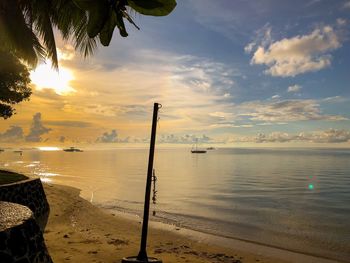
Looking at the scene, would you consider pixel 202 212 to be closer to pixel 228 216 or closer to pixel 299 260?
pixel 228 216

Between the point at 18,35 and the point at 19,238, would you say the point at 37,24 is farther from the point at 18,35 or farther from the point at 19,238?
the point at 19,238

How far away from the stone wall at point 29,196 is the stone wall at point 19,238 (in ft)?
27.8

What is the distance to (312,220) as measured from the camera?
82.5 ft

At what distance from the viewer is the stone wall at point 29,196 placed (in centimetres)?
1404

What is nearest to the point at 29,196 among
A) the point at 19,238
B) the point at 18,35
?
the point at 18,35

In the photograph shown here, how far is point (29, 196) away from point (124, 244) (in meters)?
4.97

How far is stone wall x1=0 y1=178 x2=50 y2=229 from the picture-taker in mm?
14039

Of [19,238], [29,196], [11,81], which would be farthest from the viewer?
[11,81]

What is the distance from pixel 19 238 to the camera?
535cm

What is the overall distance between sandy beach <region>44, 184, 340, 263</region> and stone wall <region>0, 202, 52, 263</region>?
5.60 meters

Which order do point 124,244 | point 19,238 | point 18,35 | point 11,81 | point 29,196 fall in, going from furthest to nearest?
point 11,81 → point 29,196 → point 124,244 → point 18,35 → point 19,238

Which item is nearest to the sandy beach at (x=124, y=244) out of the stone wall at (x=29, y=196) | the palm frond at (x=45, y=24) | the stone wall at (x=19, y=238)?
the stone wall at (x=29, y=196)

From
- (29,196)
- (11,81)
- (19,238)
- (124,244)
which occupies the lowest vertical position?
(124,244)

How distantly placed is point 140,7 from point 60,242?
1362 cm
